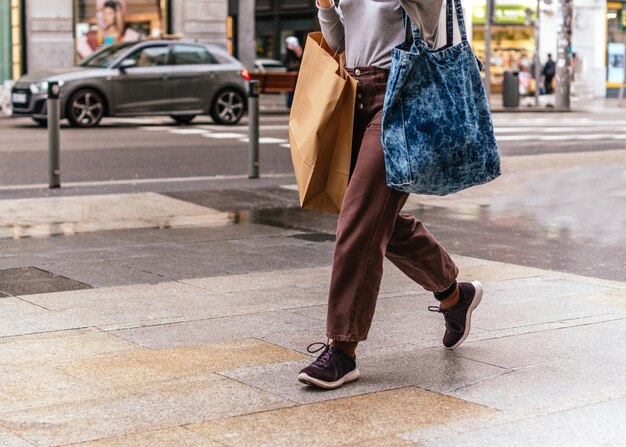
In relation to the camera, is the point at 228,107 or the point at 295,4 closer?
Answer: the point at 228,107

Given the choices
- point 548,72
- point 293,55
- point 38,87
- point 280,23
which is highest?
point 280,23

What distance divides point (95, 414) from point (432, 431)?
3.72 feet

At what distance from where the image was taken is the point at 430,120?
4.18 meters

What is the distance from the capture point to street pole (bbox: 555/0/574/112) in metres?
32.2

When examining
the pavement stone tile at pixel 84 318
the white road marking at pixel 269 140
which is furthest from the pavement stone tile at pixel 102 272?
the white road marking at pixel 269 140

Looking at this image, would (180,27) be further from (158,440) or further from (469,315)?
(158,440)

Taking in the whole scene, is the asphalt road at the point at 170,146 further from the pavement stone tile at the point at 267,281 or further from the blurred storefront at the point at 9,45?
the blurred storefront at the point at 9,45

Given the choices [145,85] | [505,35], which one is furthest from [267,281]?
[505,35]

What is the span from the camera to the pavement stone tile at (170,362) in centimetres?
444

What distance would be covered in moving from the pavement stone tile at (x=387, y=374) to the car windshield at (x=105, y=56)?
651 inches

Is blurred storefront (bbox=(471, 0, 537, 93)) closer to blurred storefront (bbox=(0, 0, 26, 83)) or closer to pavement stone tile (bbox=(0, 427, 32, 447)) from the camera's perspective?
blurred storefront (bbox=(0, 0, 26, 83))

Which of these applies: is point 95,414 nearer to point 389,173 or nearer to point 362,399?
point 362,399

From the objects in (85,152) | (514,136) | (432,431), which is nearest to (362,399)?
(432,431)

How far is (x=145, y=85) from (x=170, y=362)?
16624mm
